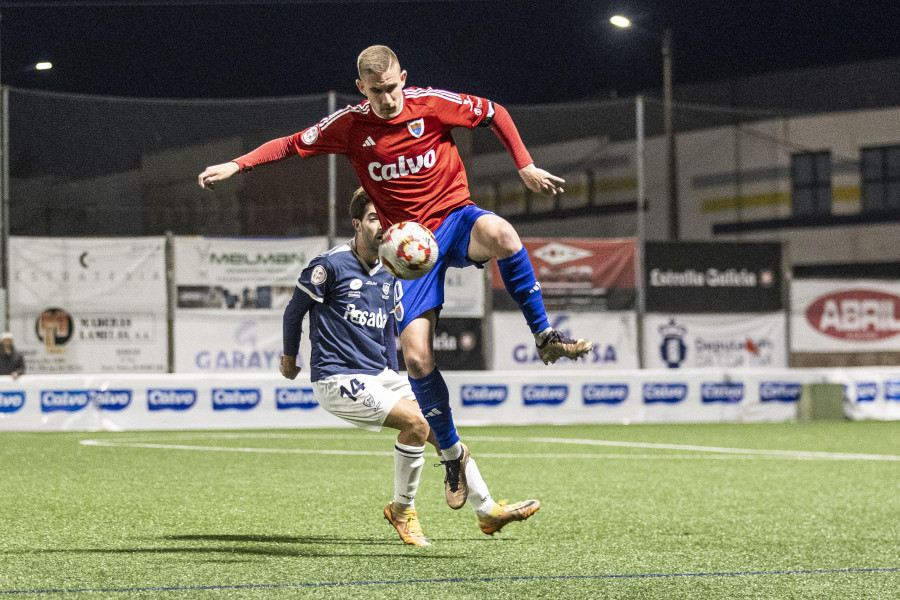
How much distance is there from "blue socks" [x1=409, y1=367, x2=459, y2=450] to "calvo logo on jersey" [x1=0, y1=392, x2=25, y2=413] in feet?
43.5

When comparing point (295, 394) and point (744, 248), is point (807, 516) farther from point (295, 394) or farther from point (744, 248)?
point (744, 248)

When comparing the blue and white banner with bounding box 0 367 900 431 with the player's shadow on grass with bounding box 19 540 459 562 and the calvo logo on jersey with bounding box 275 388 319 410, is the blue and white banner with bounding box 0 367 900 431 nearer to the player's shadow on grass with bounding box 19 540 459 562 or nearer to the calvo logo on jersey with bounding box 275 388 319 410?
the calvo logo on jersey with bounding box 275 388 319 410

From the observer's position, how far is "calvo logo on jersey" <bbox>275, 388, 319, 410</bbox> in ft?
61.1

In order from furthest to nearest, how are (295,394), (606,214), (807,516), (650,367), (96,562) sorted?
(606,214) < (650,367) < (295,394) < (807,516) < (96,562)

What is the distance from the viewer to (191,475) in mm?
11148

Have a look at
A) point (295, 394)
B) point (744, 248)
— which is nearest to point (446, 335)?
point (295, 394)

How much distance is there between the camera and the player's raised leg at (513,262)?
19.5 feet

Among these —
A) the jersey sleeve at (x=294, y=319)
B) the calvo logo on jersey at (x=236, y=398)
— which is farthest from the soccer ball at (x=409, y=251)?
the calvo logo on jersey at (x=236, y=398)

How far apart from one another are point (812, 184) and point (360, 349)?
31466mm

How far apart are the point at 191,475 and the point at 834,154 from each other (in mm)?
30309

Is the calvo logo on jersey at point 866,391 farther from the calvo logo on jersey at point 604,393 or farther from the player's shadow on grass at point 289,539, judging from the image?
the player's shadow on grass at point 289,539

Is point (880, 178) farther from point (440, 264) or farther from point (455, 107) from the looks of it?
point (440, 264)

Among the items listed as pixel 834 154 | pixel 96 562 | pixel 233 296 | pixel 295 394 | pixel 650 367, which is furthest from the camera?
pixel 834 154

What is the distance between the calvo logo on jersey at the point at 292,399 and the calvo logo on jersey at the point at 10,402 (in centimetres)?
396
